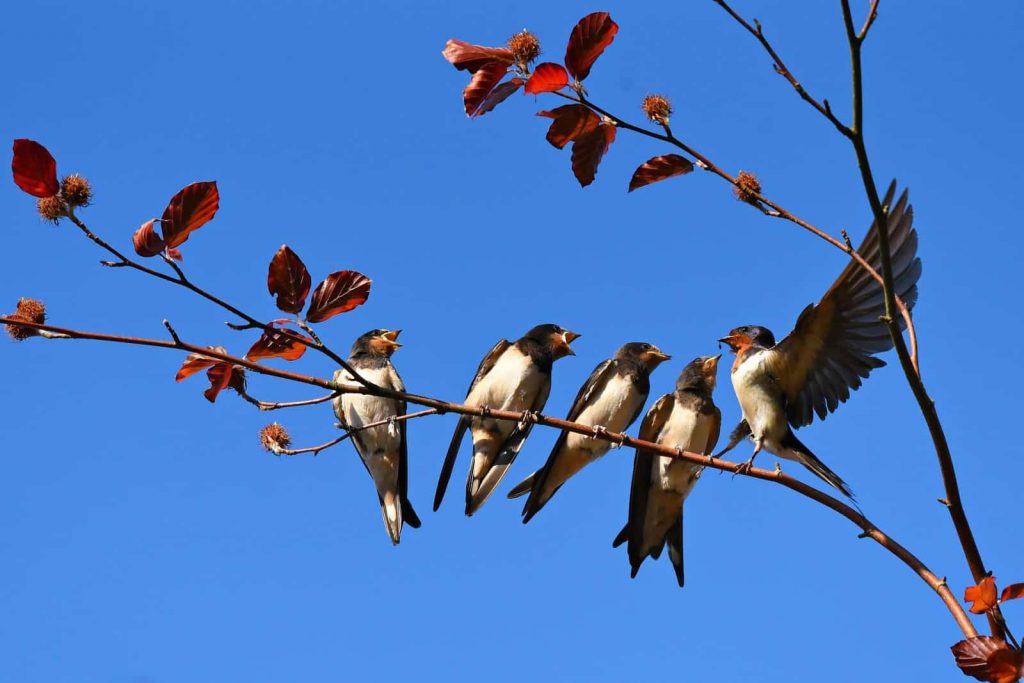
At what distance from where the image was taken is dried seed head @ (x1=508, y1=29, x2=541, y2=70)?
2516mm

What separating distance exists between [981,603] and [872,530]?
0.40m

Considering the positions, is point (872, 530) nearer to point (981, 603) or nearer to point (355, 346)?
point (981, 603)

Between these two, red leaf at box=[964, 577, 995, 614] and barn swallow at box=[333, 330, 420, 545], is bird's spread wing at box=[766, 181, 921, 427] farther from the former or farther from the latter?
barn swallow at box=[333, 330, 420, 545]

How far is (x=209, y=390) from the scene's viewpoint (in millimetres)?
2654

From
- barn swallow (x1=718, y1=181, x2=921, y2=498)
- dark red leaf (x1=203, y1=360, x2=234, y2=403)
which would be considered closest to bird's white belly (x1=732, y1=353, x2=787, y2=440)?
barn swallow (x1=718, y1=181, x2=921, y2=498)

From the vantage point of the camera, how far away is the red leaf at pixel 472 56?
8.29 ft

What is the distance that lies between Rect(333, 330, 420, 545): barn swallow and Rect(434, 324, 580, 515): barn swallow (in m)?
0.46

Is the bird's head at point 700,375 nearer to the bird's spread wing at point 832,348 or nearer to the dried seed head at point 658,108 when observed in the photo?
the bird's spread wing at point 832,348

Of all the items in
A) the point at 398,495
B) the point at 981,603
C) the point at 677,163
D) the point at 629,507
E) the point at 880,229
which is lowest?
the point at 981,603

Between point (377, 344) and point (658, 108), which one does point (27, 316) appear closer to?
point (658, 108)

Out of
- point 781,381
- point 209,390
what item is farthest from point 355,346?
point 209,390

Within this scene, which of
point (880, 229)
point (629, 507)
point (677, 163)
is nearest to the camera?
point (880, 229)

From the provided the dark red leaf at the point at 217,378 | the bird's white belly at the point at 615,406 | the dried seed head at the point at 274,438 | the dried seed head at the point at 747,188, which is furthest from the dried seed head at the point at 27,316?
the bird's white belly at the point at 615,406

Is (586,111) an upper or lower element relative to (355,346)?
lower
